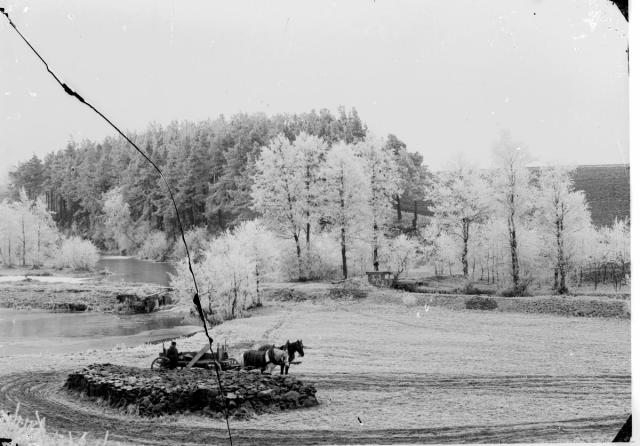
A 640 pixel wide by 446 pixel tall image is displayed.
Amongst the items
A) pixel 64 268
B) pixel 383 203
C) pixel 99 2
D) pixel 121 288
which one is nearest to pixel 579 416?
pixel 383 203

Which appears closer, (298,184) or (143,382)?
(143,382)

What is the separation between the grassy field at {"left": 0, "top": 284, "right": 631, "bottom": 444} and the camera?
3.53 meters

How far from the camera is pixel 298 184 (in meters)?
4.00

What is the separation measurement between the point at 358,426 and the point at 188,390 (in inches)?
40.1

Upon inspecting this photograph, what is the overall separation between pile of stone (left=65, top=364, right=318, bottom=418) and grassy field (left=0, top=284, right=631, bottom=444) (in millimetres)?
63

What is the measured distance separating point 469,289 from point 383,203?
0.80 metres

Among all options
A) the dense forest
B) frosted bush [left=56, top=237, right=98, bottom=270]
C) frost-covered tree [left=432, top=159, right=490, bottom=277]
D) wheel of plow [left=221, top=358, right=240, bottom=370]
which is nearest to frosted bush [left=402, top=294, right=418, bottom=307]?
frost-covered tree [left=432, top=159, right=490, bottom=277]

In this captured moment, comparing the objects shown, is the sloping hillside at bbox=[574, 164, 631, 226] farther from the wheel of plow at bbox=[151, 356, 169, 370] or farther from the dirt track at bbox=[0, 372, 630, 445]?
the wheel of plow at bbox=[151, 356, 169, 370]

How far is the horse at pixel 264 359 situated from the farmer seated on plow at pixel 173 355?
403 mm

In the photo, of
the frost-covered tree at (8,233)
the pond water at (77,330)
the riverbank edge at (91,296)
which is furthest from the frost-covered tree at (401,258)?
the frost-covered tree at (8,233)

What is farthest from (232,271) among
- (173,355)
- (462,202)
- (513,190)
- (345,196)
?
(513,190)

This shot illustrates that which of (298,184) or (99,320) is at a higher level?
(298,184)

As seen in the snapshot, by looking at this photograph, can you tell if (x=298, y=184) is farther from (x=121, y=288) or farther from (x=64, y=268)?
(x=64, y=268)

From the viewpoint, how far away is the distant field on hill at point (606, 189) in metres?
3.85
